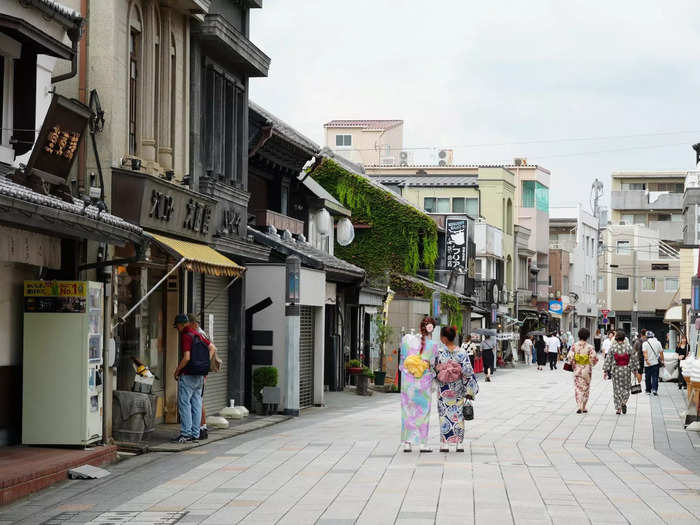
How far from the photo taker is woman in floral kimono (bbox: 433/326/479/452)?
679 inches

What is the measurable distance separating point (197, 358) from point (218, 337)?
5.82m

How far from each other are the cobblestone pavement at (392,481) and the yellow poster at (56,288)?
89.2 inches

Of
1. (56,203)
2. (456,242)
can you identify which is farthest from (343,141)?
(56,203)

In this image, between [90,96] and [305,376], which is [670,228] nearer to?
[305,376]

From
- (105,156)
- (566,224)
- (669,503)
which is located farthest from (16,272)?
(566,224)

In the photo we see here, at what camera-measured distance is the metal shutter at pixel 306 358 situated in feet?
89.0

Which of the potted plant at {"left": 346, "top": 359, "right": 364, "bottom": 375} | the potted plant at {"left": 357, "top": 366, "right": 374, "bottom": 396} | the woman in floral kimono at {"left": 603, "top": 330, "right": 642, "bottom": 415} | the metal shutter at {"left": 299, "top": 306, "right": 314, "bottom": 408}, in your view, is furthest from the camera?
the potted plant at {"left": 346, "top": 359, "right": 364, "bottom": 375}

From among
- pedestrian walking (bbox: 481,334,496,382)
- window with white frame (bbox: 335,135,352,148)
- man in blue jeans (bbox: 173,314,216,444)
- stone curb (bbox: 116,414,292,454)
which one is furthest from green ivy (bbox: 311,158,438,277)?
window with white frame (bbox: 335,135,352,148)

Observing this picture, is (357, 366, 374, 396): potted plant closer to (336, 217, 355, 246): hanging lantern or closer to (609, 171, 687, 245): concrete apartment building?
(336, 217, 355, 246): hanging lantern

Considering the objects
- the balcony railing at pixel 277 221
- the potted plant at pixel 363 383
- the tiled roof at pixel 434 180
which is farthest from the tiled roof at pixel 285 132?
the tiled roof at pixel 434 180

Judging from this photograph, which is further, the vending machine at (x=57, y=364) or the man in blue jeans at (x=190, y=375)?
the man in blue jeans at (x=190, y=375)

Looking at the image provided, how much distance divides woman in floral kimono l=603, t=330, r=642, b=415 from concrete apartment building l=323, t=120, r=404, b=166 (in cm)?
5082

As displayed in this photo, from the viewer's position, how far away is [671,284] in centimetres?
10838

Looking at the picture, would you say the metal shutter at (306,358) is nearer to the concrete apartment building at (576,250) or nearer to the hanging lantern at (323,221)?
the hanging lantern at (323,221)
